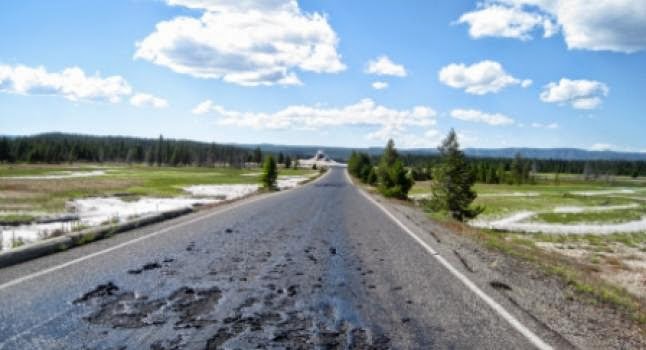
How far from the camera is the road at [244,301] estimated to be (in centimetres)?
457

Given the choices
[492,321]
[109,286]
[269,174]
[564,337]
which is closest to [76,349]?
[109,286]

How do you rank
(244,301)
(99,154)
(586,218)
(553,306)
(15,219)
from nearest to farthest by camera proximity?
(244,301)
(553,306)
(15,219)
(586,218)
(99,154)

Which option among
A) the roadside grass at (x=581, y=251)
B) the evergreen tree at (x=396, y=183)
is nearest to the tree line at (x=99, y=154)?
the evergreen tree at (x=396, y=183)

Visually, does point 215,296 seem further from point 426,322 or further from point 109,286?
point 426,322

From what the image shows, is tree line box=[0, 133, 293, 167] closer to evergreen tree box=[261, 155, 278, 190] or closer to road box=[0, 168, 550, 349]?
evergreen tree box=[261, 155, 278, 190]

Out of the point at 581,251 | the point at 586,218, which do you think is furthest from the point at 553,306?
the point at 586,218

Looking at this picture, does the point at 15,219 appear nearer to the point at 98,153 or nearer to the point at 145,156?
the point at 98,153

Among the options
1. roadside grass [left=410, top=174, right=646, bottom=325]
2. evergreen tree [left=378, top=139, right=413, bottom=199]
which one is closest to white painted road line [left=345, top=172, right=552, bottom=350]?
roadside grass [left=410, top=174, right=646, bottom=325]

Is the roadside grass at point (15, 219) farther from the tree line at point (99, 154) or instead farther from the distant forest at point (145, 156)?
the tree line at point (99, 154)

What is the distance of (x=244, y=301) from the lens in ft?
19.3

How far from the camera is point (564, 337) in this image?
16.3 ft

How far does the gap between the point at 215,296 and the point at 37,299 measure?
6.71ft

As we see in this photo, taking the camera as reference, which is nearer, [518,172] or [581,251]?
[581,251]

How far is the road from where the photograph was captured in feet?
15.0
